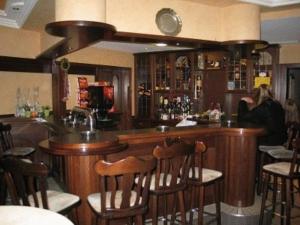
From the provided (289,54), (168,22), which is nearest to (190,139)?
(168,22)

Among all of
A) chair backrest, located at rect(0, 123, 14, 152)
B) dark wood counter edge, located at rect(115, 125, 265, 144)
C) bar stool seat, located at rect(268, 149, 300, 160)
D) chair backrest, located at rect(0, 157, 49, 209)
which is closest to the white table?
chair backrest, located at rect(0, 157, 49, 209)

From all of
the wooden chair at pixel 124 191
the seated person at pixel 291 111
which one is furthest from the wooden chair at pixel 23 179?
the seated person at pixel 291 111

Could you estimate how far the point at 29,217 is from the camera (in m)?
1.38

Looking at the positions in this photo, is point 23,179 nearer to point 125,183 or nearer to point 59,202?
point 59,202

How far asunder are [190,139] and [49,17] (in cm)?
229

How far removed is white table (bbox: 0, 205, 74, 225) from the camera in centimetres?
133

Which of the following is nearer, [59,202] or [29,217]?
[29,217]

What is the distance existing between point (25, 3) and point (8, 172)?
2498 mm

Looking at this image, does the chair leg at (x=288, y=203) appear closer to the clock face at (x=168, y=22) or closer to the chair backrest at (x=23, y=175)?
the clock face at (x=168, y=22)

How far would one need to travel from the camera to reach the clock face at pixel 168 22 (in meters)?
3.33

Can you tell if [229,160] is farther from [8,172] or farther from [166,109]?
[166,109]

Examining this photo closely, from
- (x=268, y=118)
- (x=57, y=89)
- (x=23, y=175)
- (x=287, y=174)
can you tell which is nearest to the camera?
(x=23, y=175)

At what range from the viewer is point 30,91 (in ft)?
17.8

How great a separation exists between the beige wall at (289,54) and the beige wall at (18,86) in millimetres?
4310
